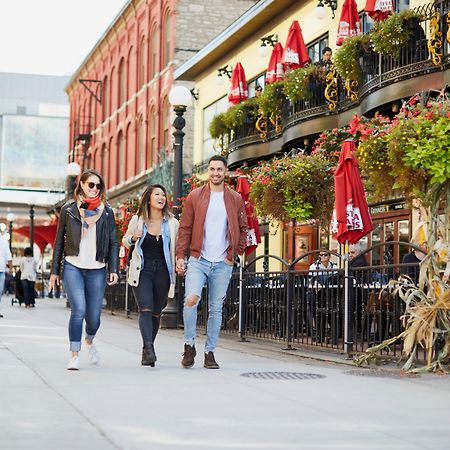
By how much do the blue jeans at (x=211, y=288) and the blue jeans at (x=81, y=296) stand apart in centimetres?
84

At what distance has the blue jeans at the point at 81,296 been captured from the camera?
8586 millimetres

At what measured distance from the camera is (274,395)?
692cm

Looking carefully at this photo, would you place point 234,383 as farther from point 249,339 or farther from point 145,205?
point 249,339

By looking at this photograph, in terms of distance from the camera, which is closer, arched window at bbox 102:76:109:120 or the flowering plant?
the flowering plant

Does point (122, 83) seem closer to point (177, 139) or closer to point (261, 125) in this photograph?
point (261, 125)

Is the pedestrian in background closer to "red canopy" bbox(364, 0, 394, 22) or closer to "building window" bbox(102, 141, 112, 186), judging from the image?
"red canopy" bbox(364, 0, 394, 22)

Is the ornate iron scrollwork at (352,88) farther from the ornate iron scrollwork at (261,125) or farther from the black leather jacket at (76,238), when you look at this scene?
the black leather jacket at (76,238)

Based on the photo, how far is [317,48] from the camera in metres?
23.7

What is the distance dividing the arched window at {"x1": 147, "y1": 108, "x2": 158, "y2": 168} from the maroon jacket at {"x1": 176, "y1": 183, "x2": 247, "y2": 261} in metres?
30.5

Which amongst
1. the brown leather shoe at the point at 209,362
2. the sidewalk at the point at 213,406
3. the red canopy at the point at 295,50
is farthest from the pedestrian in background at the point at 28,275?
the brown leather shoe at the point at 209,362

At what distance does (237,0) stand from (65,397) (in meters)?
33.2

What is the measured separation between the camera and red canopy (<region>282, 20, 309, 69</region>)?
22047 millimetres

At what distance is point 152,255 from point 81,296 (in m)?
0.86

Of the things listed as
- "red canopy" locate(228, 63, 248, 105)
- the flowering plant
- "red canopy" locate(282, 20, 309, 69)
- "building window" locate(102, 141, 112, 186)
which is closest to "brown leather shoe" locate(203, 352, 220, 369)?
the flowering plant
